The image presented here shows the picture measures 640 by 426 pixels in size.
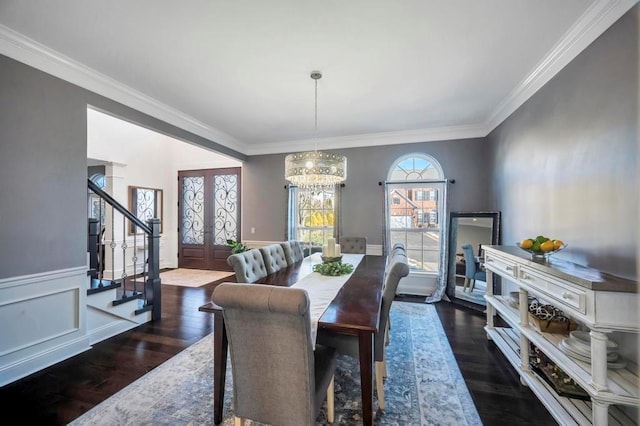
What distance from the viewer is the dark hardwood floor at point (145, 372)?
A: 181 centimetres

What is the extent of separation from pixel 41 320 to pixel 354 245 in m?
3.59

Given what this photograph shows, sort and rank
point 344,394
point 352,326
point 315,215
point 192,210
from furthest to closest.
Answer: point 192,210 < point 315,215 < point 344,394 < point 352,326

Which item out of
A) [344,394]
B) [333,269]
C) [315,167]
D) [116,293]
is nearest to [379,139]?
[315,167]

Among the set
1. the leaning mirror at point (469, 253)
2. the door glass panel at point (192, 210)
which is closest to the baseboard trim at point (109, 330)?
the door glass panel at point (192, 210)

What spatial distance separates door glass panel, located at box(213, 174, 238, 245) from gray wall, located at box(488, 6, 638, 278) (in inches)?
210

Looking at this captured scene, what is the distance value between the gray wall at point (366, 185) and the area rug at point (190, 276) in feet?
3.71

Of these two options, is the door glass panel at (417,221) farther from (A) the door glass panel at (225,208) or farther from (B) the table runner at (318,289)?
(A) the door glass panel at (225,208)

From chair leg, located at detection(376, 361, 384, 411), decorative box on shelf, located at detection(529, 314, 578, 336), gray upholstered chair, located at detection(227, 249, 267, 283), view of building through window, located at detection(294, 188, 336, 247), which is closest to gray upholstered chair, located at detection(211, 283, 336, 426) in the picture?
chair leg, located at detection(376, 361, 384, 411)

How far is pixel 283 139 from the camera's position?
16.5 ft

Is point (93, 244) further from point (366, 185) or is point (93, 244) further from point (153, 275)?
point (366, 185)

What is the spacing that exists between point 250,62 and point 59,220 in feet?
7.56

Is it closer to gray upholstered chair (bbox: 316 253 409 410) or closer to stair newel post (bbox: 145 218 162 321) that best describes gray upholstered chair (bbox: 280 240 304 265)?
gray upholstered chair (bbox: 316 253 409 410)

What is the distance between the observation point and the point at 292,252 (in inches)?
130

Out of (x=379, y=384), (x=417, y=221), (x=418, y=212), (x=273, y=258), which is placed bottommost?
(x=379, y=384)
